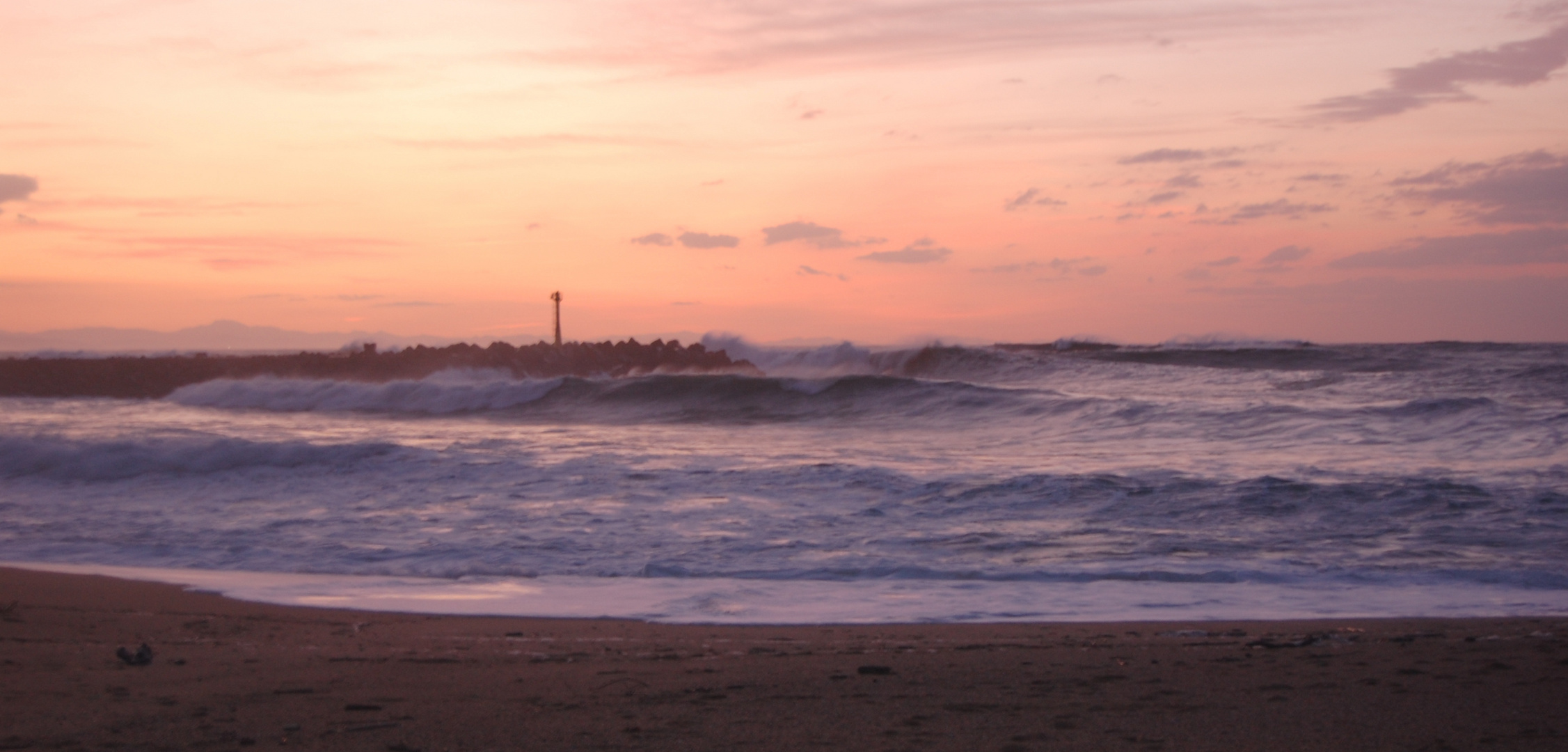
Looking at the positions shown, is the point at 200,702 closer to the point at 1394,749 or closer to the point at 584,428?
the point at 1394,749

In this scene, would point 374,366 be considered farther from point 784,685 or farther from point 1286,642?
point 1286,642

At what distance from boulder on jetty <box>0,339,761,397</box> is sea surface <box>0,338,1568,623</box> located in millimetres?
9547

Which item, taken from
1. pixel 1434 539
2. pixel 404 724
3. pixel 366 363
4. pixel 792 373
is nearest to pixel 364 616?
pixel 404 724

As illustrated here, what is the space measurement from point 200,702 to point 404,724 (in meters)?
0.76

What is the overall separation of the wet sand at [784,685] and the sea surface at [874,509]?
0.67 m

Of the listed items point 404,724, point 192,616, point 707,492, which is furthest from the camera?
point 707,492

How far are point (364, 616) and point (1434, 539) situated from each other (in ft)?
21.2

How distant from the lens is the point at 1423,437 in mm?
11188

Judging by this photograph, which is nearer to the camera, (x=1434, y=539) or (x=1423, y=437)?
(x=1434, y=539)

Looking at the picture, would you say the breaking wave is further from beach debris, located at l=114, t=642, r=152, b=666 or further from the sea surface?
beach debris, located at l=114, t=642, r=152, b=666

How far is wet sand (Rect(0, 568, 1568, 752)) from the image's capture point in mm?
3055

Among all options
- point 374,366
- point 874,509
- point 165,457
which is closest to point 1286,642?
point 874,509

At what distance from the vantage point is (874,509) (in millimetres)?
8188

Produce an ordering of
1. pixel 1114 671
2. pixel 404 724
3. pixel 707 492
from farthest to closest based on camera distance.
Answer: pixel 707 492 < pixel 1114 671 < pixel 404 724
